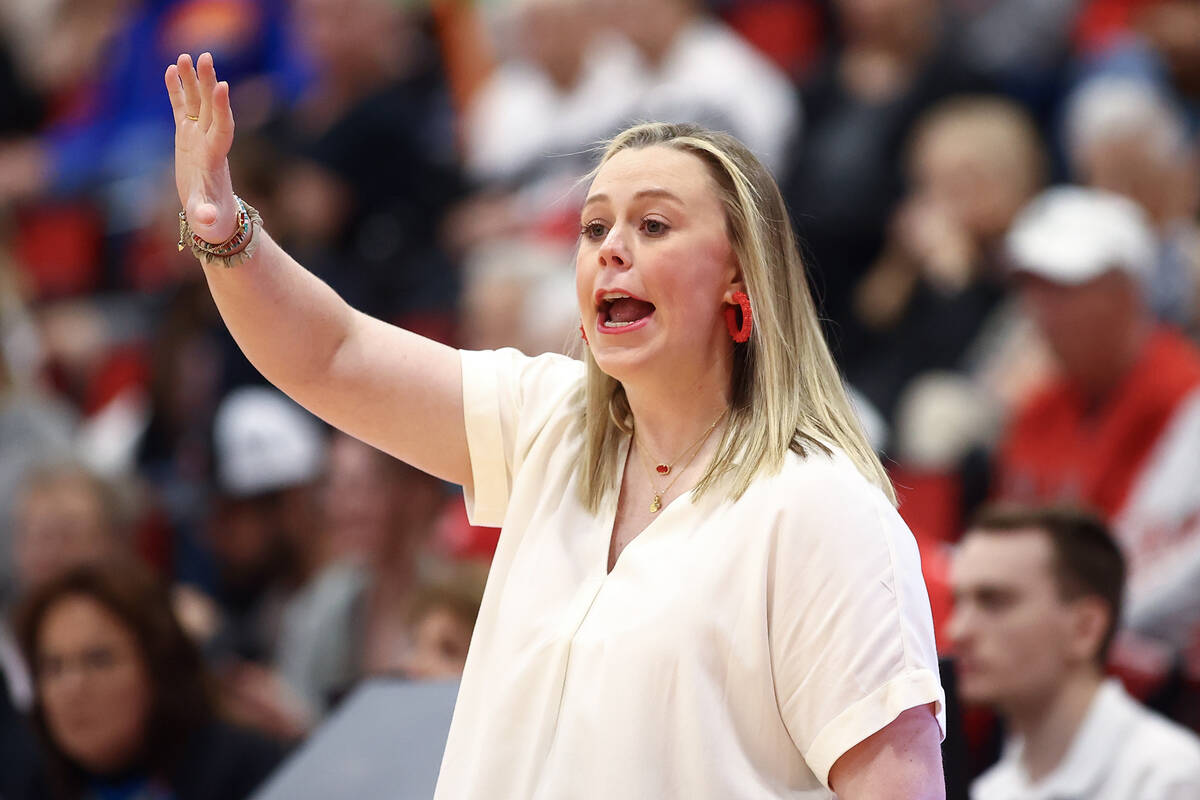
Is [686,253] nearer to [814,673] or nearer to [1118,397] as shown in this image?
[814,673]

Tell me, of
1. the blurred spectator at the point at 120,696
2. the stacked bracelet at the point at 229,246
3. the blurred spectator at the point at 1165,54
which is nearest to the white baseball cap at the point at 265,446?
the blurred spectator at the point at 120,696

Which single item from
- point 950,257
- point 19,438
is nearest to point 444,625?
point 950,257

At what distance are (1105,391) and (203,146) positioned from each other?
3347 mm

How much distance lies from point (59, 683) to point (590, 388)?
2.25 m

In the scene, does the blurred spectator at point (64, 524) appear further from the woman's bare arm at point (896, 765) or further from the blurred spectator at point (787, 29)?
the woman's bare arm at point (896, 765)

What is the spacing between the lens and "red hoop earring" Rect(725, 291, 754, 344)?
2.28 metres

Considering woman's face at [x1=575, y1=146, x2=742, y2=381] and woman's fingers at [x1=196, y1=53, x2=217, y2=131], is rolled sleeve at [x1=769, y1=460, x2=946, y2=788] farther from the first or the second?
woman's fingers at [x1=196, y1=53, x2=217, y2=131]

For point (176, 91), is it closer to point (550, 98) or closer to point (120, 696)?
point (120, 696)

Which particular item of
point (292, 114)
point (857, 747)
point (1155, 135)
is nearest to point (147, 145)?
point (292, 114)

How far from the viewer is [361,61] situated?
7.43 meters

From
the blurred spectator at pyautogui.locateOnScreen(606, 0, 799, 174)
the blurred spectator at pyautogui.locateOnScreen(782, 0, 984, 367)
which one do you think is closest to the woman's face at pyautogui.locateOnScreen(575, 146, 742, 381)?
the blurred spectator at pyautogui.locateOnScreen(782, 0, 984, 367)

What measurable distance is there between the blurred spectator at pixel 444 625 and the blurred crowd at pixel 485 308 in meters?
0.01

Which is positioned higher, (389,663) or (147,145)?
(147,145)

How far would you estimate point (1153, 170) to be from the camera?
5410 mm
